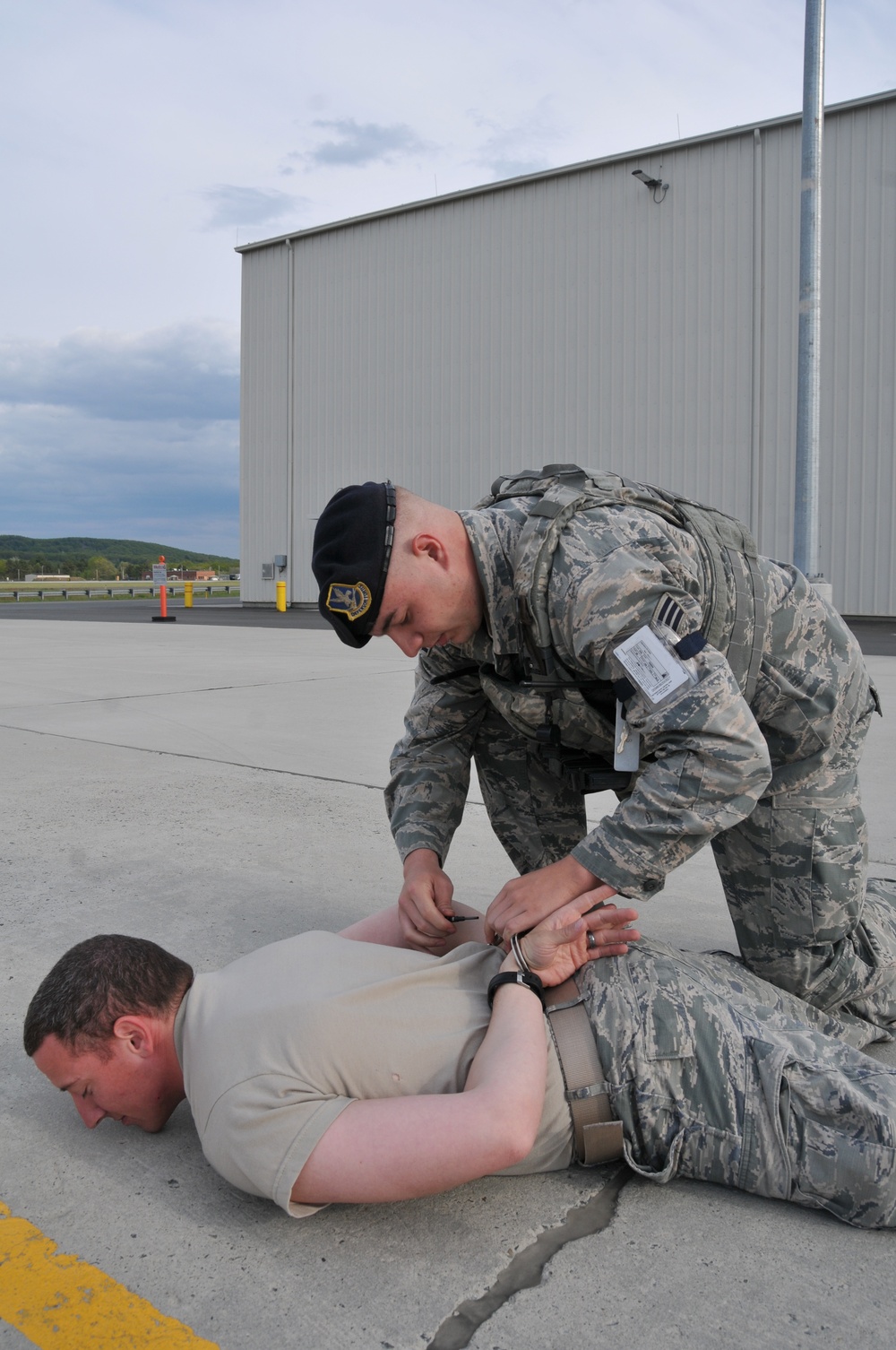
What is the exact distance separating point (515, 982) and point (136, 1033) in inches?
24.4

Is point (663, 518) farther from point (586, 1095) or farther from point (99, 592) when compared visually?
point (99, 592)

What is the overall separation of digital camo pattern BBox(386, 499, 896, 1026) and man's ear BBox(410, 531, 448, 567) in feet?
0.28

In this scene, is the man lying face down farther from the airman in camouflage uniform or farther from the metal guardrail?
the metal guardrail

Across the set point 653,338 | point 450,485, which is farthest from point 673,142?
point 450,485

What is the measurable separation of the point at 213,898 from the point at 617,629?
1.80 m

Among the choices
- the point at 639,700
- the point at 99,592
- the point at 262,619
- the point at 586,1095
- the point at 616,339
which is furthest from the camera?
the point at 99,592

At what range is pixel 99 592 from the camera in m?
45.8

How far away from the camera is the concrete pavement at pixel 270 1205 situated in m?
1.49

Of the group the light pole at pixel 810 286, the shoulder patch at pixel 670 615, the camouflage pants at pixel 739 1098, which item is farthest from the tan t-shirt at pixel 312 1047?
the light pole at pixel 810 286

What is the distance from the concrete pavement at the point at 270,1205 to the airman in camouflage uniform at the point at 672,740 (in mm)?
354

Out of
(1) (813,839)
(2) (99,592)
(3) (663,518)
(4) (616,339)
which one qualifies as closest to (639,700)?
(3) (663,518)

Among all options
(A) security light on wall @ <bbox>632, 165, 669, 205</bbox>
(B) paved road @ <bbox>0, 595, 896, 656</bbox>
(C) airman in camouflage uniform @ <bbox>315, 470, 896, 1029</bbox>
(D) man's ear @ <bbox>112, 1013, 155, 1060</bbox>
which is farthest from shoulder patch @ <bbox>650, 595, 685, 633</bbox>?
(A) security light on wall @ <bbox>632, 165, 669, 205</bbox>

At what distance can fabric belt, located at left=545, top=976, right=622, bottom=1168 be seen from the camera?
5.81 feet

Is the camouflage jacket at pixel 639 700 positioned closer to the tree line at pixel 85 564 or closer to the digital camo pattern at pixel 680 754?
the digital camo pattern at pixel 680 754
